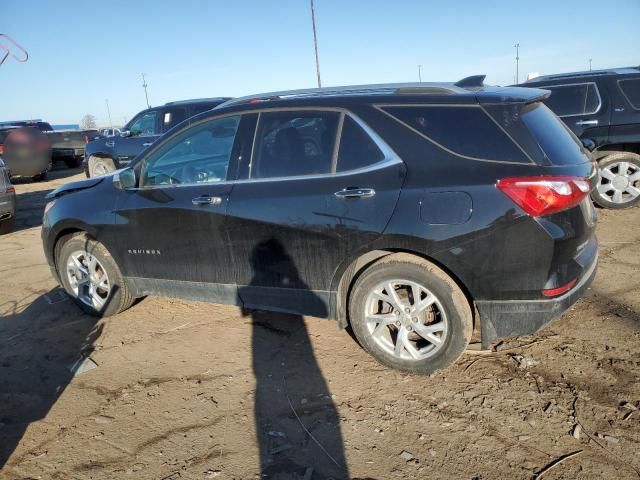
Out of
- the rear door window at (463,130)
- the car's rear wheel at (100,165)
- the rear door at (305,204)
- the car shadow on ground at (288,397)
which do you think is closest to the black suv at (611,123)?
the rear door window at (463,130)

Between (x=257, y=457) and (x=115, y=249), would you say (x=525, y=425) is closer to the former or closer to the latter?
(x=257, y=457)

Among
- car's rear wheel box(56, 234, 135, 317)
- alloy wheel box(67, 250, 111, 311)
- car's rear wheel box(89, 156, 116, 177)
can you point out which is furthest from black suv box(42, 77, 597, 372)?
car's rear wheel box(89, 156, 116, 177)

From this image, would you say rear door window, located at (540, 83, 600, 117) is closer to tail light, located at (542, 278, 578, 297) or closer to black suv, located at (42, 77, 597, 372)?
black suv, located at (42, 77, 597, 372)

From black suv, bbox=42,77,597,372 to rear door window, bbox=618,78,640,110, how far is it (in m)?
4.44

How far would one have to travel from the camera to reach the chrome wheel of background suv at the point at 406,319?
10.0ft

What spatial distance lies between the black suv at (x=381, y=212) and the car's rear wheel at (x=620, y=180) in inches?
172

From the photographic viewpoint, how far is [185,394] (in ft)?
10.5

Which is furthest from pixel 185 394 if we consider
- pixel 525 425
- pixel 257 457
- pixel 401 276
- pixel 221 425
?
pixel 525 425

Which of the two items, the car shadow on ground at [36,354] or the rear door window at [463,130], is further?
the car shadow on ground at [36,354]

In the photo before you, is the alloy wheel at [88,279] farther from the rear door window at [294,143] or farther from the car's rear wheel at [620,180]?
the car's rear wheel at [620,180]

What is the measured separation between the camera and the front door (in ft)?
12.0

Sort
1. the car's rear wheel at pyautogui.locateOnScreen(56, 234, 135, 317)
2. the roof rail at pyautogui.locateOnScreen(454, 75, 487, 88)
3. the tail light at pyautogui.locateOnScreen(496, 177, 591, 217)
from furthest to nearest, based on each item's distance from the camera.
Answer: the car's rear wheel at pyautogui.locateOnScreen(56, 234, 135, 317) → the roof rail at pyautogui.locateOnScreen(454, 75, 487, 88) → the tail light at pyautogui.locateOnScreen(496, 177, 591, 217)

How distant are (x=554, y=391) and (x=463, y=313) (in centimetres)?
71

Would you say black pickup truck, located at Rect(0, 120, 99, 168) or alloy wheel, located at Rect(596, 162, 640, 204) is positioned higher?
black pickup truck, located at Rect(0, 120, 99, 168)
